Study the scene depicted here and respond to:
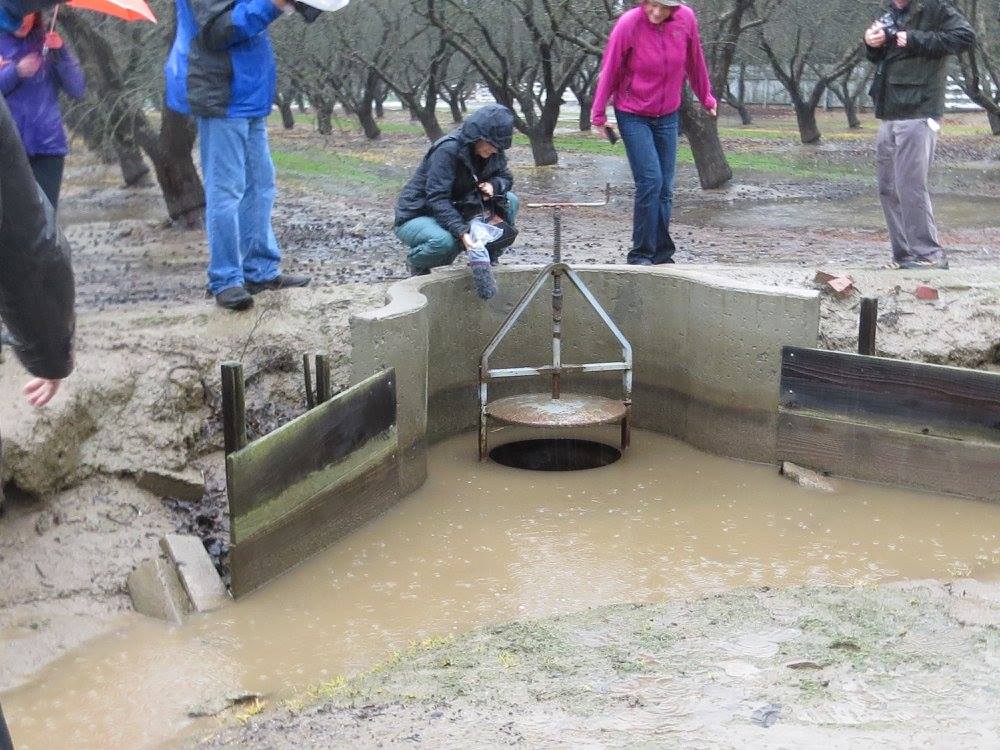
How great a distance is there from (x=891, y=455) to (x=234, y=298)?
363cm

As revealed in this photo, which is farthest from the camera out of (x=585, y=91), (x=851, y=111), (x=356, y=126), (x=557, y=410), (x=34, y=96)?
(x=356, y=126)

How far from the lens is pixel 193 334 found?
658cm

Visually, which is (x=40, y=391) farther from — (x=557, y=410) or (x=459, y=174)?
(x=459, y=174)

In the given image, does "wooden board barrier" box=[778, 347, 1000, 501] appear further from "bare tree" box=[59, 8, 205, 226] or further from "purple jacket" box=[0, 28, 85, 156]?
"bare tree" box=[59, 8, 205, 226]

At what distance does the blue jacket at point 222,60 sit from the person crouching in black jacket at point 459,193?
3.38 feet

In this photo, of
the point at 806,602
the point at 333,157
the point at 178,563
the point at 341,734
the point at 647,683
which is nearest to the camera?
the point at 341,734

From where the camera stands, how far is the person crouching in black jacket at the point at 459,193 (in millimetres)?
7082

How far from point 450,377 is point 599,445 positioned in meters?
0.97

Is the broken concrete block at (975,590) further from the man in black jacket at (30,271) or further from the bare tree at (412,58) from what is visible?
the bare tree at (412,58)

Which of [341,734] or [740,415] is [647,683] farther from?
[740,415]

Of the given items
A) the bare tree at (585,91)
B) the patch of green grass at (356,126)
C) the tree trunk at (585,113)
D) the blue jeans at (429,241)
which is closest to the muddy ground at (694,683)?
the blue jeans at (429,241)

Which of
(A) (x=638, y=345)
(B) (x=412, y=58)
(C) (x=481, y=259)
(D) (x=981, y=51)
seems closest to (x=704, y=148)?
(D) (x=981, y=51)

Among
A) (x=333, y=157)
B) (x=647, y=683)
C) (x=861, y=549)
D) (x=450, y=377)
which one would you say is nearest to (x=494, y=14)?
(x=333, y=157)

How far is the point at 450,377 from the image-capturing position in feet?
24.7
